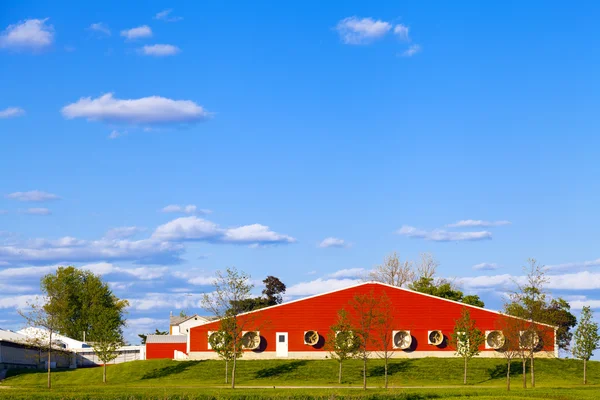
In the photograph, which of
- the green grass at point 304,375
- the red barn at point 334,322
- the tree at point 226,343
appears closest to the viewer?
the green grass at point 304,375

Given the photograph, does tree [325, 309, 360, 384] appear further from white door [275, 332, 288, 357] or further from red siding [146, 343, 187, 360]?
red siding [146, 343, 187, 360]

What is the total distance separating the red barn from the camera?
270 feet

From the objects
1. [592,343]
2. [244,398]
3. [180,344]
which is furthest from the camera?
[180,344]

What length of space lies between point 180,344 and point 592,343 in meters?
45.4

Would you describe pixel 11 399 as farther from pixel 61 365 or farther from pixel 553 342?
pixel 61 365

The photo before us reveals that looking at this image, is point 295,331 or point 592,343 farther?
point 295,331

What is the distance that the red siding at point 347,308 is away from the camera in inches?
3246

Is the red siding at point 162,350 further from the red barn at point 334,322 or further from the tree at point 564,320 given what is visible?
the tree at point 564,320

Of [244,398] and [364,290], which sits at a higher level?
[364,290]

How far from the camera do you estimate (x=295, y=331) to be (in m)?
82.9

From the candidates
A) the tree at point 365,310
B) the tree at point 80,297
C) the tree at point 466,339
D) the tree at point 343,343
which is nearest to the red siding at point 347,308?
the tree at point 365,310

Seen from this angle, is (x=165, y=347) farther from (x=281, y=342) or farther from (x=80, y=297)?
(x=80, y=297)

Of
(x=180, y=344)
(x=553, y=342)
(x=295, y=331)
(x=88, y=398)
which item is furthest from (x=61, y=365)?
(x=88, y=398)

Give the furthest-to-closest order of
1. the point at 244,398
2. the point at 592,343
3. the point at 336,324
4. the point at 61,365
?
the point at 61,365, the point at 336,324, the point at 592,343, the point at 244,398
